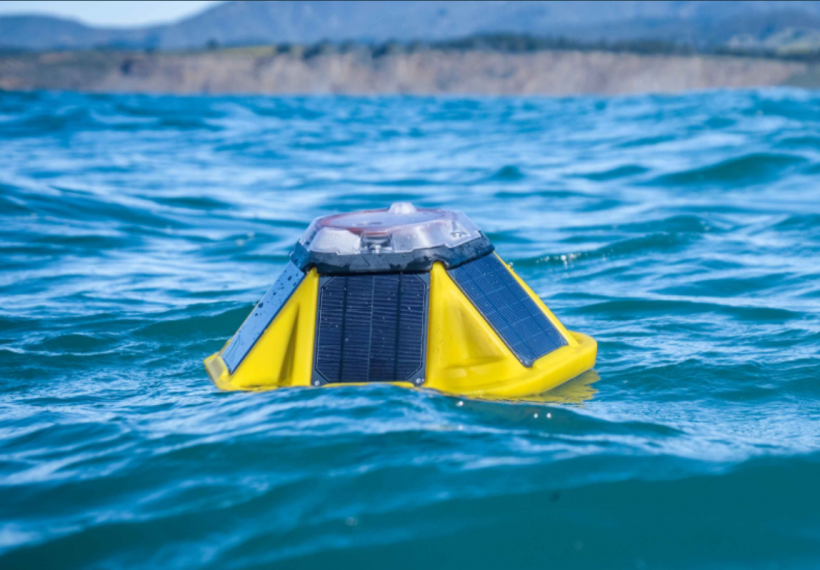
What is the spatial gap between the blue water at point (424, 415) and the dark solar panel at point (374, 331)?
0.14 metres

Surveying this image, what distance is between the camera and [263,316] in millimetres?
3779

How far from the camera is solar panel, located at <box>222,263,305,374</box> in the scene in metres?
3.68

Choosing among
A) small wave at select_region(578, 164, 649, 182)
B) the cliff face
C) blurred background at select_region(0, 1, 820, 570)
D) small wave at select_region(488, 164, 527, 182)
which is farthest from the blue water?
the cliff face

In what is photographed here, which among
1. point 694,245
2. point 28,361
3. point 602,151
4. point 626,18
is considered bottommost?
point 28,361

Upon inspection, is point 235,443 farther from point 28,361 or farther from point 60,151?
point 60,151

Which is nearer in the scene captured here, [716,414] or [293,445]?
[293,445]

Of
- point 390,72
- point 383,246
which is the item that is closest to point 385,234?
point 383,246

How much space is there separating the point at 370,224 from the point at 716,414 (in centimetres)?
165

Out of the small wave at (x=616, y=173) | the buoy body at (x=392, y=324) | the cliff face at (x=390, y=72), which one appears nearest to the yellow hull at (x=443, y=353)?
the buoy body at (x=392, y=324)

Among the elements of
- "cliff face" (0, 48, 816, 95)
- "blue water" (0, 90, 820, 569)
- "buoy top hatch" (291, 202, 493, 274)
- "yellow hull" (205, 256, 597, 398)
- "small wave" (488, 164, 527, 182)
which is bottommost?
"blue water" (0, 90, 820, 569)

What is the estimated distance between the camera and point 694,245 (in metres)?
7.77

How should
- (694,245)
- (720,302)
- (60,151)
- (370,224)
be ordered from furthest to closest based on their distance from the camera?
(60,151) < (694,245) < (720,302) < (370,224)

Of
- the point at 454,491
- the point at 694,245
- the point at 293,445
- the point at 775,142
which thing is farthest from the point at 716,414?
the point at 775,142

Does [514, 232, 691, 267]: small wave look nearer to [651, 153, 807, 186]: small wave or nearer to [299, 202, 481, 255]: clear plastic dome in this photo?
[299, 202, 481, 255]: clear plastic dome
